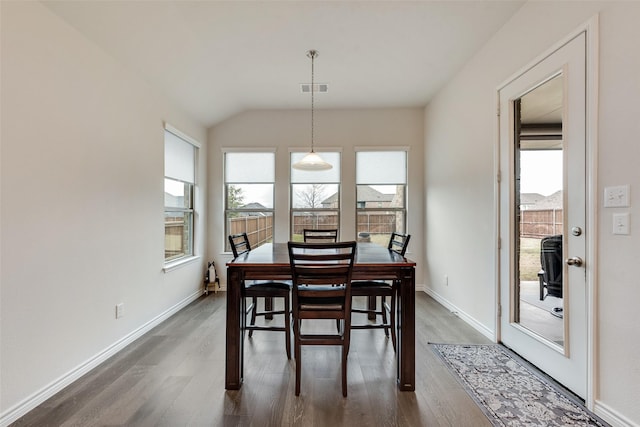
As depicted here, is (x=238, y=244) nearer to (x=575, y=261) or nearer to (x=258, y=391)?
(x=258, y=391)

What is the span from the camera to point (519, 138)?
99.3 inches

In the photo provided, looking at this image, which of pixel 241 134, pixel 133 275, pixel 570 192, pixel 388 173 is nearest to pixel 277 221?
pixel 241 134

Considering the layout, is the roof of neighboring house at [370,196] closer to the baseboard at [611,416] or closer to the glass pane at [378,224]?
the glass pane at [378,224]

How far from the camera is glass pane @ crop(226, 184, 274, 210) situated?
15.6 feet

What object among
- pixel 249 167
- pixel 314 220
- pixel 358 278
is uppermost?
pixel 249 167

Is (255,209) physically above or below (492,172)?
below

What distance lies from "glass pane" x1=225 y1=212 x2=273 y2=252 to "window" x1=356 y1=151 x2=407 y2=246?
146cm

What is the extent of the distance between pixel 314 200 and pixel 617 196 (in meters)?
3.59

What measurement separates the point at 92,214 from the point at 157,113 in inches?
58.0

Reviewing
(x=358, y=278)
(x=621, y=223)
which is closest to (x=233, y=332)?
(x=358, y=278)

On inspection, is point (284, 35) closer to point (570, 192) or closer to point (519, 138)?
point (519, 138)

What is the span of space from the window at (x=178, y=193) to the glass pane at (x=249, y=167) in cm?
56

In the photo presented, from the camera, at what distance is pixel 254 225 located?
4.77m

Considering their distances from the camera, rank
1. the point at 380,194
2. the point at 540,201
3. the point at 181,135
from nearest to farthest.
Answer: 1. the point at 540,201
2. the point at 181,135
3. the point at 380,194
